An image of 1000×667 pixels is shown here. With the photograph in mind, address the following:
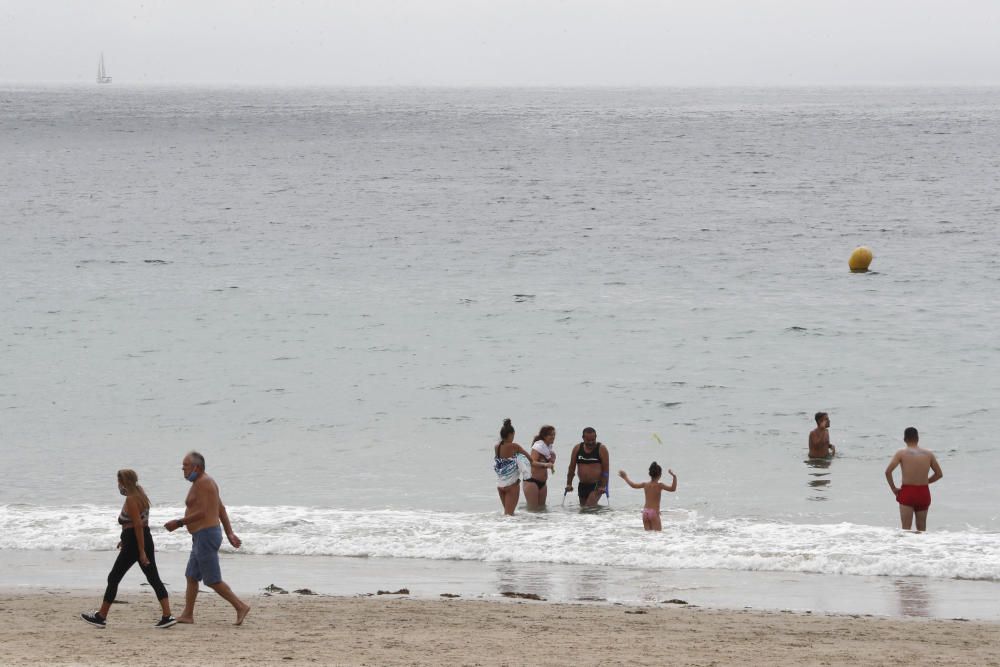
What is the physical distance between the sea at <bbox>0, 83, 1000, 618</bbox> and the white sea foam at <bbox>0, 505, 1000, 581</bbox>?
5 centimetres

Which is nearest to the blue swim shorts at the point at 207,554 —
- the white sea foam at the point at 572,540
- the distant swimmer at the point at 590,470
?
the white sea foam at the point at 572,540

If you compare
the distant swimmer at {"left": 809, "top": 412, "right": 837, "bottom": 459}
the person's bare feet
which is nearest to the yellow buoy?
the distant swimmer at {"left": 809, "top": 412, "right": 837, "bottom": 459}

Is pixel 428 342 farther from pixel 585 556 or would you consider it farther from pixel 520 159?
pixel 520 159

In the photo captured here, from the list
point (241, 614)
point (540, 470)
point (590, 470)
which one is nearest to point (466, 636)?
point (241, 614)

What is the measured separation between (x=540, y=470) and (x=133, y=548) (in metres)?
6.64

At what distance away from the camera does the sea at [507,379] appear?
13672 millimetres

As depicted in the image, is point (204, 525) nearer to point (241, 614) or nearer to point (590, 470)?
point (241, 614)

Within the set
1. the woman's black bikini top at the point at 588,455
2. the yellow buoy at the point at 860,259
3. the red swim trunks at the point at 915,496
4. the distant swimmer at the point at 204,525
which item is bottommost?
the red swim trunks at the point at 915,496

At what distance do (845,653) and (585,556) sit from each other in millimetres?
4466

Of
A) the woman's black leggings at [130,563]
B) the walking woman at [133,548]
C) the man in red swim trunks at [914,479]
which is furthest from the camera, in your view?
the man in red swim trunks at [914,479]

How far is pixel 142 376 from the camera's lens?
25344 mm

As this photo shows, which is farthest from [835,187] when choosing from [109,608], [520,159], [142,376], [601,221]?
[109,608]

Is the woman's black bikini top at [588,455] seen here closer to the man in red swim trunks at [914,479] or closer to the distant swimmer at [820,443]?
the man in red swim trunks at [914,479]

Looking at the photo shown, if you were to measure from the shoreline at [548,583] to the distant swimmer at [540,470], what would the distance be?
2.36 m
